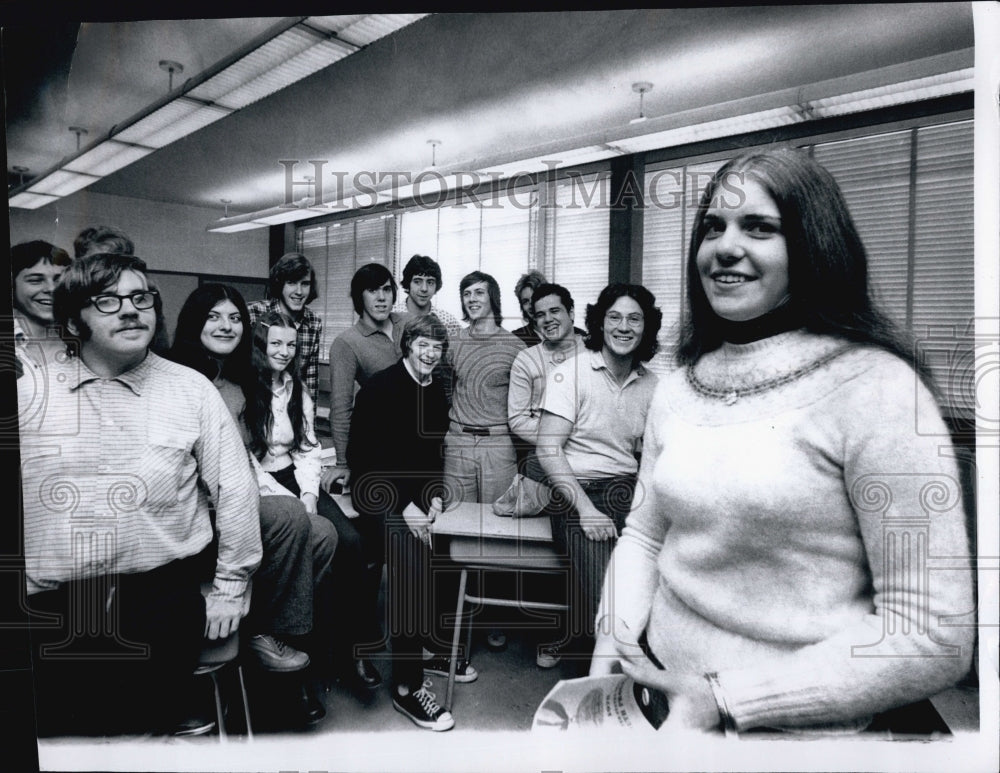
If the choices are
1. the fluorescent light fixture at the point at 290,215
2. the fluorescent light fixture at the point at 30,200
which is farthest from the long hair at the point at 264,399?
the fluorescent light fixture at the point at 30,200

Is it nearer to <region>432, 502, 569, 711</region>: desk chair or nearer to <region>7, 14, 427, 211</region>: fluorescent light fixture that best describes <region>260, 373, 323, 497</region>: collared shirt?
<region>432, 502, 569, 711</region>: desk chair

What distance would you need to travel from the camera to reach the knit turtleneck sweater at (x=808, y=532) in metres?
1.32

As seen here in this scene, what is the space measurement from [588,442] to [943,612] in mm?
863

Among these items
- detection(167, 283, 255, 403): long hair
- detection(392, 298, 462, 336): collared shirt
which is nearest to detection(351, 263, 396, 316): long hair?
detection(392, 298, 462, 336): collared shirt

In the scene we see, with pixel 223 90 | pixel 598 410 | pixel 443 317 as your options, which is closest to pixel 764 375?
pixel 598 410

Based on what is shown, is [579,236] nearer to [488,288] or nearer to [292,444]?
[488,288]

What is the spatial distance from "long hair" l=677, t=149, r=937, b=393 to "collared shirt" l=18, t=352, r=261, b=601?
122 cm

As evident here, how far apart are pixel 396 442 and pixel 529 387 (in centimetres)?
36

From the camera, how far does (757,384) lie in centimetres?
139

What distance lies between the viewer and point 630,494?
61.0 inches

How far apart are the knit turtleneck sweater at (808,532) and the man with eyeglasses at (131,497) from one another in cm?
108

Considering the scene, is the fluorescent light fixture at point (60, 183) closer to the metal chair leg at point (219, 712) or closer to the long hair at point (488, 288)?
the long hair at point (488, 288)

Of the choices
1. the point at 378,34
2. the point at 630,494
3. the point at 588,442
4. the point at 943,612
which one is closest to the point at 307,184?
the point at 378,34

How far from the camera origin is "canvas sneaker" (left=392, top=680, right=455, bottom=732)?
1627 mm
